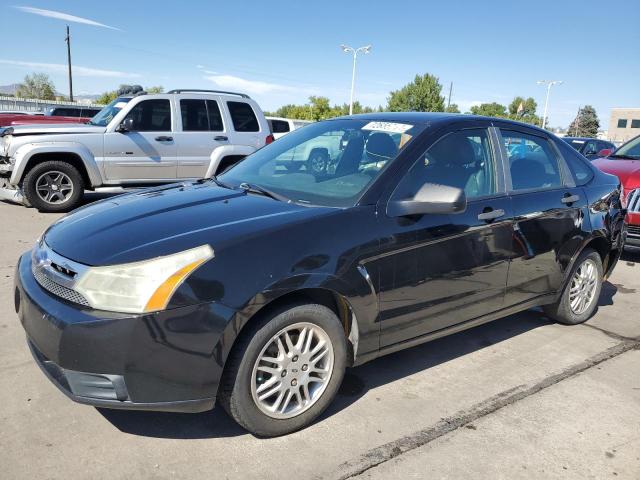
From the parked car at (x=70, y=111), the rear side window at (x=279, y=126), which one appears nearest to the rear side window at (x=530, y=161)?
the rear side window at (x=279, y=126)

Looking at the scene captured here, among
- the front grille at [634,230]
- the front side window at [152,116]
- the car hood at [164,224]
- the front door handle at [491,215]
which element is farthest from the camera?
the front side window at [152,116]

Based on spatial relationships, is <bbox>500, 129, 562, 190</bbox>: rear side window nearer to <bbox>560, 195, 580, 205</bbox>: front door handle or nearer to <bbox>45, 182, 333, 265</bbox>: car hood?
<bbox>560, 195, 580, 205</bbox>: front door handle

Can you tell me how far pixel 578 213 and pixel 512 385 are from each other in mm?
1563

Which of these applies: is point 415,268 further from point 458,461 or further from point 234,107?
point 234,107

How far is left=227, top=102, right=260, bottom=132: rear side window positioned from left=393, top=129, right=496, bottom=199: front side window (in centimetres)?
655

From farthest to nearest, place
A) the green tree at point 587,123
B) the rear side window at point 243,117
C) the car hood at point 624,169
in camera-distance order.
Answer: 1. the green tree at point 587,123
2. the rear side window at point 243,117
3. the car hood at point 624,169

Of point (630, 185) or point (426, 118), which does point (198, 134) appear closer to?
point (426, 118)

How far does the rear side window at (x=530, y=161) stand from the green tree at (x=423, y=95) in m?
Result: 74.8

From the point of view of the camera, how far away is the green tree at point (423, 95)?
77.4m

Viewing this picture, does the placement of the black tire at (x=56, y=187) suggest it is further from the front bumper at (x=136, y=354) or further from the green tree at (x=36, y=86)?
the green tree at (x=36, y=86)

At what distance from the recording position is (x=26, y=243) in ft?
20.7

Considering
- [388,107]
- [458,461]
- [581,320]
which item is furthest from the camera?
[388,107]

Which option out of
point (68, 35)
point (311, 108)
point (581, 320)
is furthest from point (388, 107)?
point (581, 320)

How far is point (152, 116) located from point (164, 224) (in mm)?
6855
